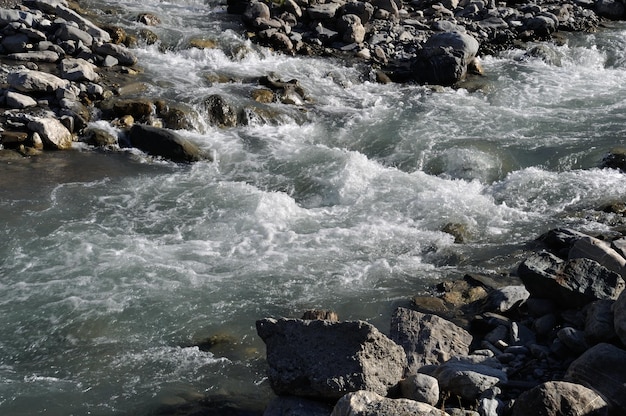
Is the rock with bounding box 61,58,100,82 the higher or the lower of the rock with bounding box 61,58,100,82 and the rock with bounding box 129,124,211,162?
the higher

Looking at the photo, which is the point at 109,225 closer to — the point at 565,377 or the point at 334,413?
the point at 334,413

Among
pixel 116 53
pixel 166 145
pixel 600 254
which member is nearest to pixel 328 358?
pixel 600 254

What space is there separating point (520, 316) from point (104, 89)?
351 inches

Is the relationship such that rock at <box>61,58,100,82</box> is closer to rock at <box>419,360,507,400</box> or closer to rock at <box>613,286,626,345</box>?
rock at <box>419,360,507,400</box>

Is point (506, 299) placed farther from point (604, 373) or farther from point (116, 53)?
point (116, 53)

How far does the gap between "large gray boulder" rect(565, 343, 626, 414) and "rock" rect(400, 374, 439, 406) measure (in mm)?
1039

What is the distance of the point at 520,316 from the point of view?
25.3 feet

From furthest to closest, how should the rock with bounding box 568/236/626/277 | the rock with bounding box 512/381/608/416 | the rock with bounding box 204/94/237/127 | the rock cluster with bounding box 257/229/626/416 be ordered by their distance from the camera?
the rock with bounding box 204/94/237/127 → the rock with bounding box 568/236/626/277 → the rock cluster with bounding box 257/229/626/416 → the rock with bounding box 512/381/608/416

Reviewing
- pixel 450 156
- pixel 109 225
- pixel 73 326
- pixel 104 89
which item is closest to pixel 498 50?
pixel 450 156

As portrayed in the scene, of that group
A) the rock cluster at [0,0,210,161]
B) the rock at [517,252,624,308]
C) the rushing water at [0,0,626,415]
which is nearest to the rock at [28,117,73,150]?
the rock cluster at [0,0,210,161]

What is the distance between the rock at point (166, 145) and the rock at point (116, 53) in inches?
Answer: 119

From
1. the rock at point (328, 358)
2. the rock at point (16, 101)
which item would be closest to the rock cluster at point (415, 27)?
the rock at point (16, 101)

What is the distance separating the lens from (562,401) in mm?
5293

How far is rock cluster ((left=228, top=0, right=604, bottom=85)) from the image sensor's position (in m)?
16.1
